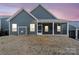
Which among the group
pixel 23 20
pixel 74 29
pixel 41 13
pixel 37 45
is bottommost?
pixel 37 45

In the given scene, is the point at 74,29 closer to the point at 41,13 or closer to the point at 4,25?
the point at 41,13

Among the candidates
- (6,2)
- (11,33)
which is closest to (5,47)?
(11,33)

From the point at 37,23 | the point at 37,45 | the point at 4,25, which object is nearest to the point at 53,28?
the point at 37,23

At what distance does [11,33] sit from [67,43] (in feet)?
2.92

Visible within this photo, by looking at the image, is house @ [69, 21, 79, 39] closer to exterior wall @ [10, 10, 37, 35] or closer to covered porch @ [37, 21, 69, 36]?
covered porch @ [37, 21, 69, 36]

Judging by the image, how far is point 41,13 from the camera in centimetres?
736

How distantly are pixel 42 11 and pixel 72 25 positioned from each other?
1.70 ft

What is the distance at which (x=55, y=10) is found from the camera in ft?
24.4

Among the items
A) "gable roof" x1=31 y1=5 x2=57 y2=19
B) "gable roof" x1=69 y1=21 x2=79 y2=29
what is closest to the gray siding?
"gable roof" x1=31 y1=5 x2=57 y2=19

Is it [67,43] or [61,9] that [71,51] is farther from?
[61,9]

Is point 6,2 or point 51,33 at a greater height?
point 6,2

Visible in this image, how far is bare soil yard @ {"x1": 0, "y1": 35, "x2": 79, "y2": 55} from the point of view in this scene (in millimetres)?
7344

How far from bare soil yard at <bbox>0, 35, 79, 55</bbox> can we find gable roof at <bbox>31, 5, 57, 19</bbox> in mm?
315

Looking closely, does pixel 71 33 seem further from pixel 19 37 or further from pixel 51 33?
pixel 19 37
